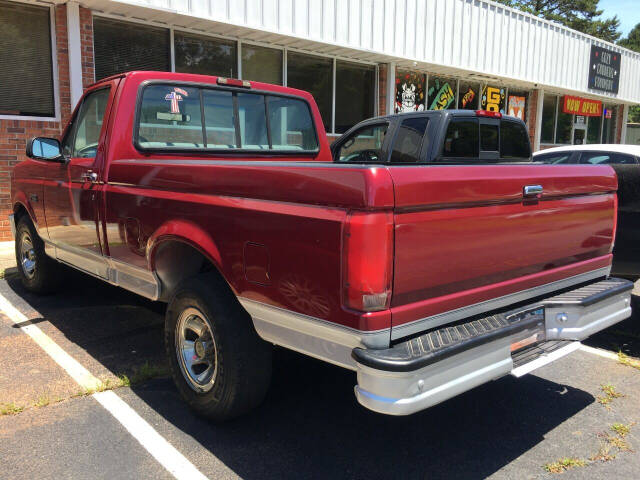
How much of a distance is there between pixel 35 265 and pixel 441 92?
12194 millimetres

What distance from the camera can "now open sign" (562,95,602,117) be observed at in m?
19.2

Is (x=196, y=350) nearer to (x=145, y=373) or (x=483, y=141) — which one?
(x=145, y=373)

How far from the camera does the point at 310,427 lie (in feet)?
10.3

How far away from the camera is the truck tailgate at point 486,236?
229cm

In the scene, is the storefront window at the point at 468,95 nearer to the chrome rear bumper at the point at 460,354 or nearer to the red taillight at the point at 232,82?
the red taillight at the point at 232,82

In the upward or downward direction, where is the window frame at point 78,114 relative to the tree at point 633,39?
downward

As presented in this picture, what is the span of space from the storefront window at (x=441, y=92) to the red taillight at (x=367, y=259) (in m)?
13.2

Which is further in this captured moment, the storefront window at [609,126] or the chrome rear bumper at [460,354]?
the storefront window at [609,126]

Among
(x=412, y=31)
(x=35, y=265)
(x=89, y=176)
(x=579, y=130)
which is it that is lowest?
(x=35, y=265)

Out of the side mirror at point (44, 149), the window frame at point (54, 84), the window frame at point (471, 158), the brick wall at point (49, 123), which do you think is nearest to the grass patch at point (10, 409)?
the side mirror at point (44, 149)

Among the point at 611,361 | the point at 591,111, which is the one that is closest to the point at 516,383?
the point at 611,361

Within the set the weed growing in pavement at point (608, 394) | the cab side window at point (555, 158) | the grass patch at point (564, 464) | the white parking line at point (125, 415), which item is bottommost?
the weed growing in pavement at point (608, 394)

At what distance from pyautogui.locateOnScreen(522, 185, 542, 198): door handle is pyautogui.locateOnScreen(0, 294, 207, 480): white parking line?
84.3 inches

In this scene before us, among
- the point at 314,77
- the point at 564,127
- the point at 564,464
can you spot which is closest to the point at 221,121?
the point at 564,464
